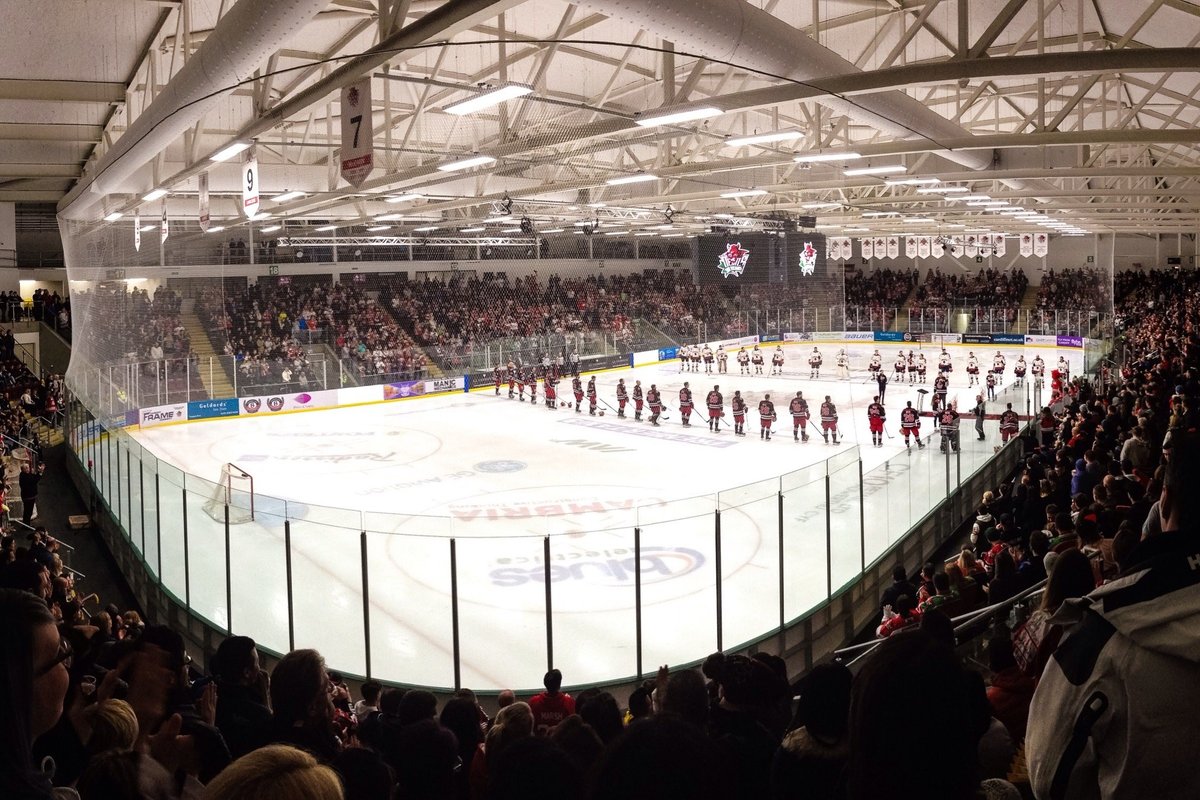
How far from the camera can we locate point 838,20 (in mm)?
10391

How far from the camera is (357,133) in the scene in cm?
739

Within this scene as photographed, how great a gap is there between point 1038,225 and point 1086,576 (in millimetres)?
33869

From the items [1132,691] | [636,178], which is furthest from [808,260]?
[1132,691]

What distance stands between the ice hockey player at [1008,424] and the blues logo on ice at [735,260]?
7.45m

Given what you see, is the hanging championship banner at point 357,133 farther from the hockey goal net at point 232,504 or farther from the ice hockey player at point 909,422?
the ice hockey player at point 909,422

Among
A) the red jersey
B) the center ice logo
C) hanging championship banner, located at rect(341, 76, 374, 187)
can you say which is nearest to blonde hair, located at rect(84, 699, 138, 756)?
the red jersey

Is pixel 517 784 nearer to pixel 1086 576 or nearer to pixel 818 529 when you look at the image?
pixel 1086 576

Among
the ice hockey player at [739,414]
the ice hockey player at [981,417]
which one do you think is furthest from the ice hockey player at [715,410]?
the ice hockey player at [981,417]

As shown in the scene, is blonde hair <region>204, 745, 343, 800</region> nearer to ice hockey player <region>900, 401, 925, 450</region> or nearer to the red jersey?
the red jersey

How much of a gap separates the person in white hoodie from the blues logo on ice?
67.9 ft

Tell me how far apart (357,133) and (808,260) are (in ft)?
46.1

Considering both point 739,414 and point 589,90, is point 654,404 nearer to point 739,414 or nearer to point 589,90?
point 739,414

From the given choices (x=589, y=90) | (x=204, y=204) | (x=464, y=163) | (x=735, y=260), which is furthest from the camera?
(x=735, y=260)

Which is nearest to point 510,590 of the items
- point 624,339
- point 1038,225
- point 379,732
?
point 379,732
